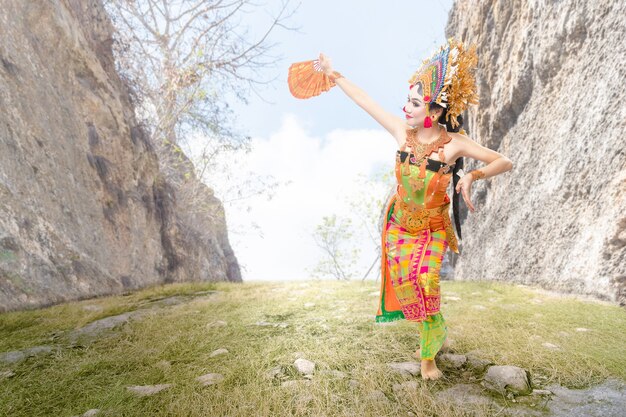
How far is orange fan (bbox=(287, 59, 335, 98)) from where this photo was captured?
4219 millimetres

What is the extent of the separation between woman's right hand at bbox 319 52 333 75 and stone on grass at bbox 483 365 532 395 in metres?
3.00

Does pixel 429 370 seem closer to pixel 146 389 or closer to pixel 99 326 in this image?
pixel 146 389

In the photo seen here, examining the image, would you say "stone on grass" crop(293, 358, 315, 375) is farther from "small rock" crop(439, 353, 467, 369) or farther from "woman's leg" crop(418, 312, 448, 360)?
"small rock" crop(439, 353, 467, 369)

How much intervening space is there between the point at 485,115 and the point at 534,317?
5725mm

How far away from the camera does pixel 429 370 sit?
2.87 m

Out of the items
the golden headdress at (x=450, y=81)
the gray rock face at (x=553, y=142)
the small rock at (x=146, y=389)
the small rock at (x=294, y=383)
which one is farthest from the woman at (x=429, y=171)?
the gray rock face at (x=553, y=142)

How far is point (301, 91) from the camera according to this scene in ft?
14.2

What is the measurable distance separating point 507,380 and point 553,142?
4.95 metres

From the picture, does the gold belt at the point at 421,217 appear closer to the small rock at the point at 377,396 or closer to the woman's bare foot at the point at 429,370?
the woman's bare foot at the point at 429,370

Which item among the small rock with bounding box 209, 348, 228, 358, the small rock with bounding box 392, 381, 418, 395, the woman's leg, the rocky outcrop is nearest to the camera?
the small rock with bounding box 392, 381, 418, 395

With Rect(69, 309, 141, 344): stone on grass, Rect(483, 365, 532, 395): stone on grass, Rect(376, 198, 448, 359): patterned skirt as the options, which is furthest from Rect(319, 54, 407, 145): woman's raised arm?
Rect(69, 309, 141, 344): stone on grass

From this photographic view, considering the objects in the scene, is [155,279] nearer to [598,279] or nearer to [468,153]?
[468,153]

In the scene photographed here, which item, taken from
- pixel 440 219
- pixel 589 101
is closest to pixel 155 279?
pixel 440 219

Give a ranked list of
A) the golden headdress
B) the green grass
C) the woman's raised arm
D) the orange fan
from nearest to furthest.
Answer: the green grass
the golden headdress
the woman's raised arm
the orange fan
